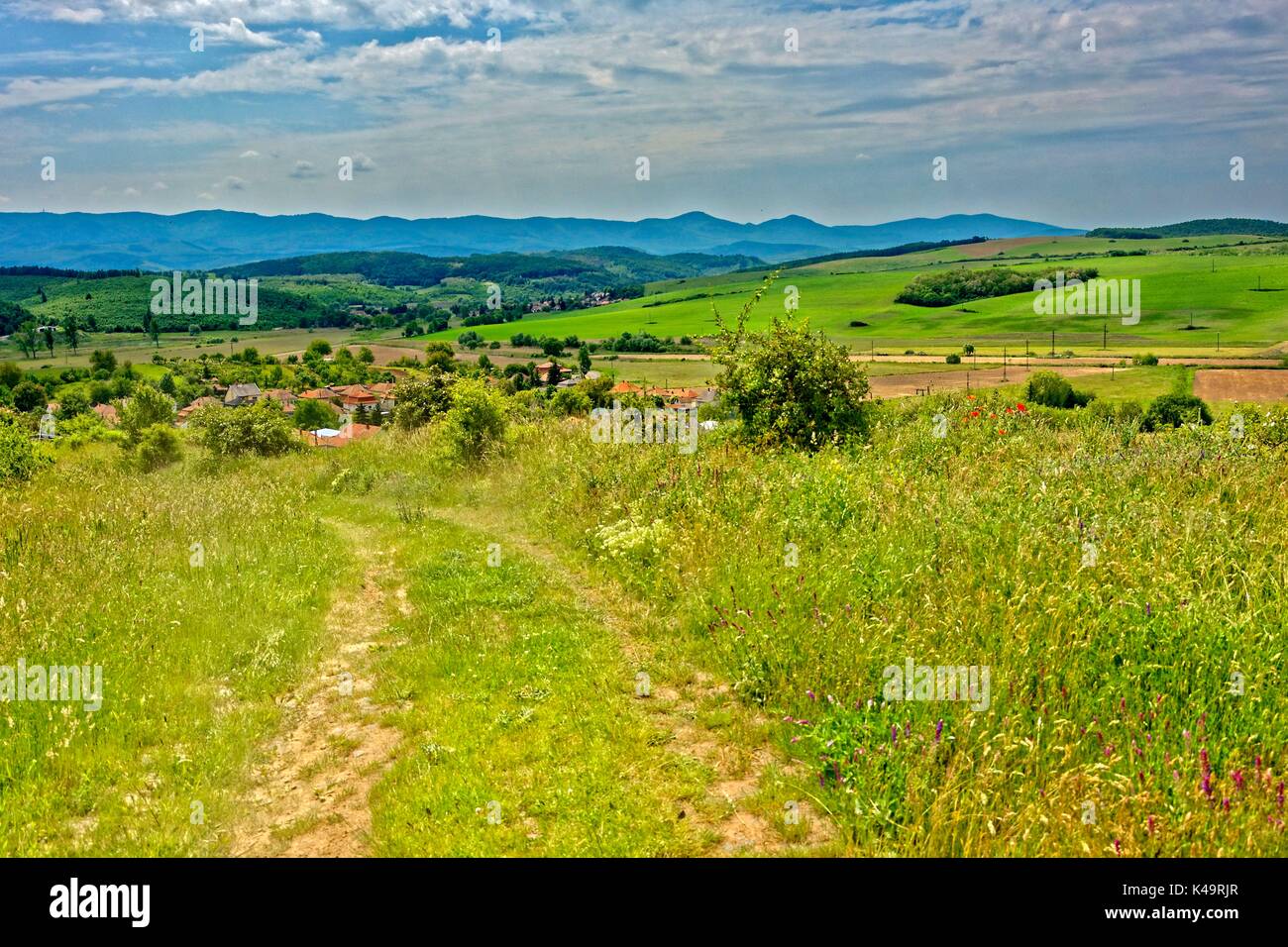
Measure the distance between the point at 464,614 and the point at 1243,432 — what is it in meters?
11.8

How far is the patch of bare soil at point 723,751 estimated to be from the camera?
4598 mm

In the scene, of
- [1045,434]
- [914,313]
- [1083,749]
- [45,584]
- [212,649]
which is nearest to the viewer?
[1083,749]

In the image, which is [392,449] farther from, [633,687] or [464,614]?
[633,687]

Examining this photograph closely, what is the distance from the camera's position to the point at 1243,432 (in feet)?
40.4

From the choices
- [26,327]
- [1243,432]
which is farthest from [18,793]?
[26,327]

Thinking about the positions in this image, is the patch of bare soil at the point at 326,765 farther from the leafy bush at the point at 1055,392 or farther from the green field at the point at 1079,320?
the green field at the point at 1079,320

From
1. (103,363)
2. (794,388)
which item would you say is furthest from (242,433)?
(103,363)

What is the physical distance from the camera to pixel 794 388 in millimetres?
14367

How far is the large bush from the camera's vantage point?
13953 millimetres

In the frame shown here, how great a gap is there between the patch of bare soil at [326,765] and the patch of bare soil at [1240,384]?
71.5 meters

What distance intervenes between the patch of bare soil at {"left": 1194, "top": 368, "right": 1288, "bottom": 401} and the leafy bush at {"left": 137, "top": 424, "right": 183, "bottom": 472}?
69148 millimetres

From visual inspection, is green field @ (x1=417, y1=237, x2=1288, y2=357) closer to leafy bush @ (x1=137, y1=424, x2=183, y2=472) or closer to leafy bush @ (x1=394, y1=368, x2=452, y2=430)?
leafy bush @ (x1=394, y1=368, x2=452, y2=430)

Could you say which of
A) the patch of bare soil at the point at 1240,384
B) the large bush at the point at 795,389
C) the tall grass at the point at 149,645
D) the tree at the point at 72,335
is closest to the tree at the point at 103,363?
the tree at the point at 72,335

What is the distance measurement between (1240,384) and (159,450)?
86817 millimetres
